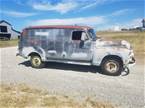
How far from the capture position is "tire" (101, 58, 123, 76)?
1109 cm

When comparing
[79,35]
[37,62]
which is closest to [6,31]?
[37,62]

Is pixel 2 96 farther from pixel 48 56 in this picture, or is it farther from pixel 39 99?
pixel 48 56

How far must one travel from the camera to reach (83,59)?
38.6 feet

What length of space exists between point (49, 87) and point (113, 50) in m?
3.81

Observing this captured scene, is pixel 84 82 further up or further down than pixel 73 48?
further down

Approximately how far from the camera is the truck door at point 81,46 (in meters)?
11.6

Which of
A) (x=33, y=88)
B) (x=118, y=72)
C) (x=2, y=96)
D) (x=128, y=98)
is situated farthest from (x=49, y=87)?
(x=118, y=72)

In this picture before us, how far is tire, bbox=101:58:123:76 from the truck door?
84 cm

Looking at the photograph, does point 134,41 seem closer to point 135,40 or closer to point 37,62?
point 135,40

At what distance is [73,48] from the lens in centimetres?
1188

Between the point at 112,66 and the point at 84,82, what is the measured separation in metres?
2.18

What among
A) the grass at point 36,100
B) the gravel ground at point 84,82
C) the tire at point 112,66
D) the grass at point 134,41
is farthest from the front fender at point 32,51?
the grass at point 36,100

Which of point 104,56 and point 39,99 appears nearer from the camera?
point 39,99

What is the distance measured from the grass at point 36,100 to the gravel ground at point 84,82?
450mm
